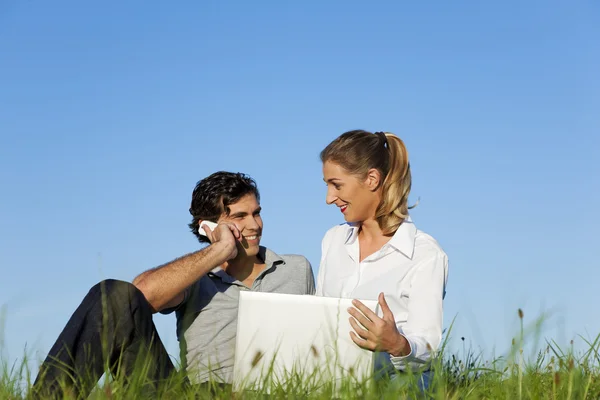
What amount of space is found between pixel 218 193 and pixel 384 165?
1.73 m

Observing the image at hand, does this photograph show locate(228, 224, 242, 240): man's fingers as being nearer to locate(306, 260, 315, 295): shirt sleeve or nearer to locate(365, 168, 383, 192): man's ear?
locate(306, 260, 315, 295): shirt sleeve

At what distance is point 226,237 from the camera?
18.9 feet

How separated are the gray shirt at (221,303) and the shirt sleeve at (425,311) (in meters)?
1.51

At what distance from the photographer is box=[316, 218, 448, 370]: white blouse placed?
4.38 metres

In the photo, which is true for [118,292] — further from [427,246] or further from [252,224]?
[427,246]

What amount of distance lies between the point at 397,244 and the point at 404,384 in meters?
1.33

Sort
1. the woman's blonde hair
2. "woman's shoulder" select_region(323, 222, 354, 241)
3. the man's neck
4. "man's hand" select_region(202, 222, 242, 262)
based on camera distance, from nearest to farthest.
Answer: the woman's blonde hair
"woman's shoulder" select_region(323, 222, 354, 241)
"man's hand" select_region(202, 222, 242, 262)
the man's neck

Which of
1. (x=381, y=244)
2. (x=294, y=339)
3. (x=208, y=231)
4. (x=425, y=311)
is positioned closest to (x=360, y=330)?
(x=294, y=339)

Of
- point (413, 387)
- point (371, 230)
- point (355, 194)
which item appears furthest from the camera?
point (371, 230)

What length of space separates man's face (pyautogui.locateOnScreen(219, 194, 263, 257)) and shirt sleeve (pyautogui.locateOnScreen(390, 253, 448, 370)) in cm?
179

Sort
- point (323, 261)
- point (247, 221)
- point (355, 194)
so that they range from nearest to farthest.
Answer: point (355, 194) < point (323, 261) < point (247, 221)

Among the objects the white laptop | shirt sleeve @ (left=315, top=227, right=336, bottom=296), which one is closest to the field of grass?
the white laptop

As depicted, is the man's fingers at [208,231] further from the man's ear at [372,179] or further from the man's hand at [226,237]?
the man's ear at [372,179]

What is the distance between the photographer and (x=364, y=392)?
11.2ft
